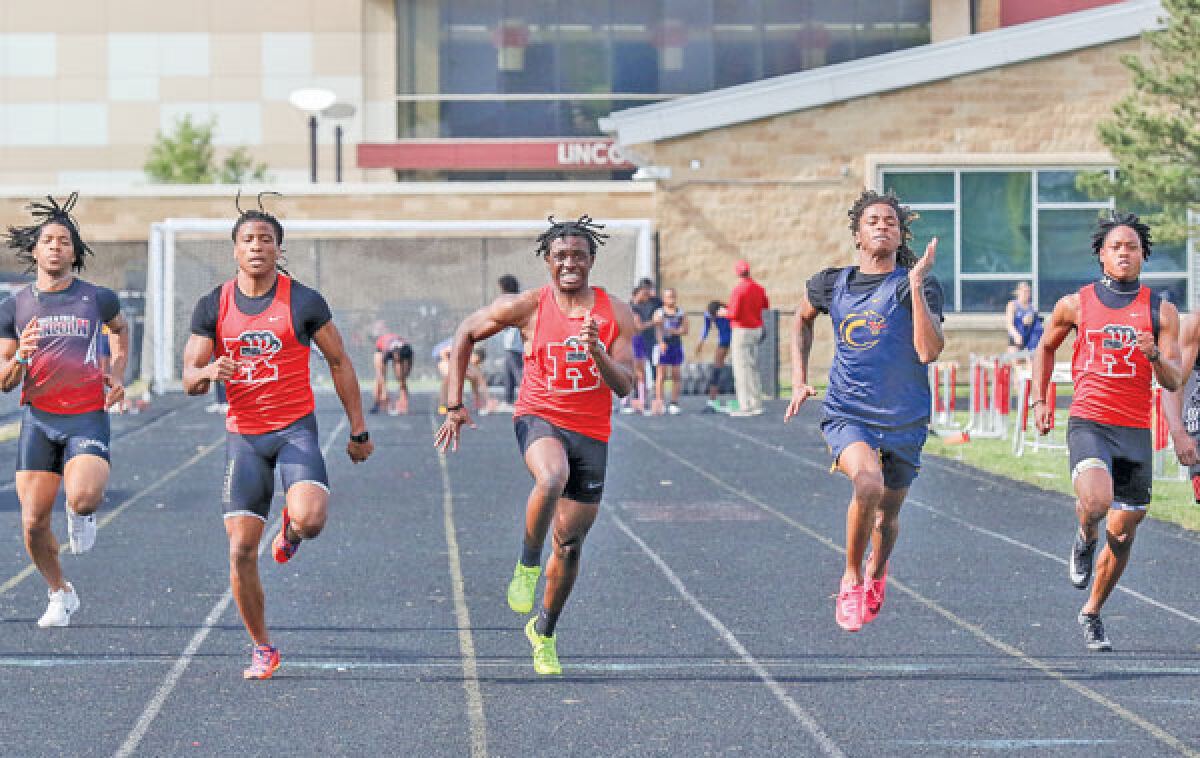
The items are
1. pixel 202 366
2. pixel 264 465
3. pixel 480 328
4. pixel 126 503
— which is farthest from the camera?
pixel 126 503

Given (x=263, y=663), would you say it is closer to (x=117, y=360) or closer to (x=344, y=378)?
(x=344, y=378)

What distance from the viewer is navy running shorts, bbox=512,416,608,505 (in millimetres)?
8516

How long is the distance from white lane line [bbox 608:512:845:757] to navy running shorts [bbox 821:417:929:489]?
1063mm

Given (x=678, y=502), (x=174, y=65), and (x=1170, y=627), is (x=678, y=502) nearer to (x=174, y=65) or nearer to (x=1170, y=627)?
(x=1170, y=627)

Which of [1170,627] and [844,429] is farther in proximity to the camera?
[1170,627]

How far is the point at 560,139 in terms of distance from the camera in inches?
2029

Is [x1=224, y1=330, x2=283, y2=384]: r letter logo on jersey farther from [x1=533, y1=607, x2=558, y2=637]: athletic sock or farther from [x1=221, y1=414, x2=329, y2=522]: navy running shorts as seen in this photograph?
[x1=533, y1=607, x2=558, y2=637]: athletic sock

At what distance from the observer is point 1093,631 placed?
9188mm

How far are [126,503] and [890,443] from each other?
8.87 meters

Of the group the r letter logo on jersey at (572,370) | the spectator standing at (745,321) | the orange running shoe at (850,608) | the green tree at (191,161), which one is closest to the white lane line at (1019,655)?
the orange running shoe at (850,608)

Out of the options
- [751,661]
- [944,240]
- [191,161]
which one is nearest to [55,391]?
[751,661]

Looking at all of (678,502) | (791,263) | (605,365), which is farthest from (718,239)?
(605,365)

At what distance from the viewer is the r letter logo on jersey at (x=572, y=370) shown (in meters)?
8.55

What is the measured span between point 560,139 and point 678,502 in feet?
119
